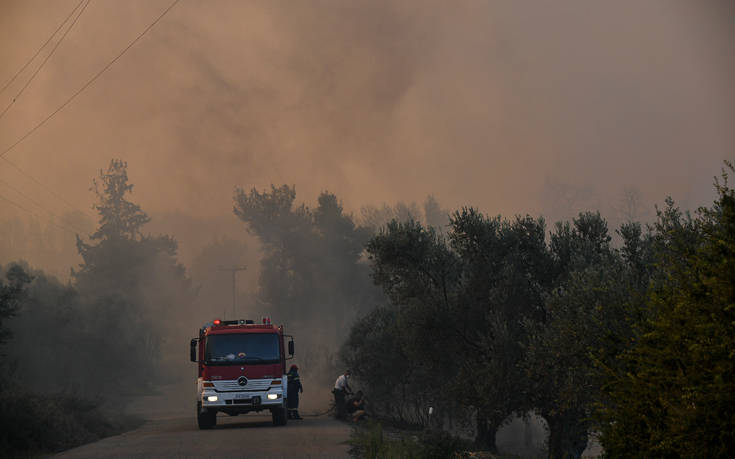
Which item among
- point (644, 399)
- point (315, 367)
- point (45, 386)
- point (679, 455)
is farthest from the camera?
point (315, 367)

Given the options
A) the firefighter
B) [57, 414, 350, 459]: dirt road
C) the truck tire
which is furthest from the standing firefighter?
the truck tire

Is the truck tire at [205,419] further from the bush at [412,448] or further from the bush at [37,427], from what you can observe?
the bush at [412,448]

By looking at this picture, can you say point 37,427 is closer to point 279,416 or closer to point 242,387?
point 242,387

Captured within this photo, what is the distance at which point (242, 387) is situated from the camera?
22609mm

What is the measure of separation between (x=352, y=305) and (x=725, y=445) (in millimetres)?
84836

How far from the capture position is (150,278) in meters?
104

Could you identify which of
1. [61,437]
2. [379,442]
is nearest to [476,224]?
[379,442]

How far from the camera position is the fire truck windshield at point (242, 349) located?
74.3 feet

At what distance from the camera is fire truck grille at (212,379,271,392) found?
2252 cm

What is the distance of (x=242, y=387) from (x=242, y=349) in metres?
1.12

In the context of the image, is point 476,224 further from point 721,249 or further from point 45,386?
point 45,386

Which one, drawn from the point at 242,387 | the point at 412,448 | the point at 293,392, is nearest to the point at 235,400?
the point at 242,387

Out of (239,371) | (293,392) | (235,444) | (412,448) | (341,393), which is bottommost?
(412,448)

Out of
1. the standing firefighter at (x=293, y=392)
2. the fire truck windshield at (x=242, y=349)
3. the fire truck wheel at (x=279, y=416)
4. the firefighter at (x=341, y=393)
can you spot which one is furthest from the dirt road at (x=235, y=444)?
the standing firefighter at (x=293, y=392)
